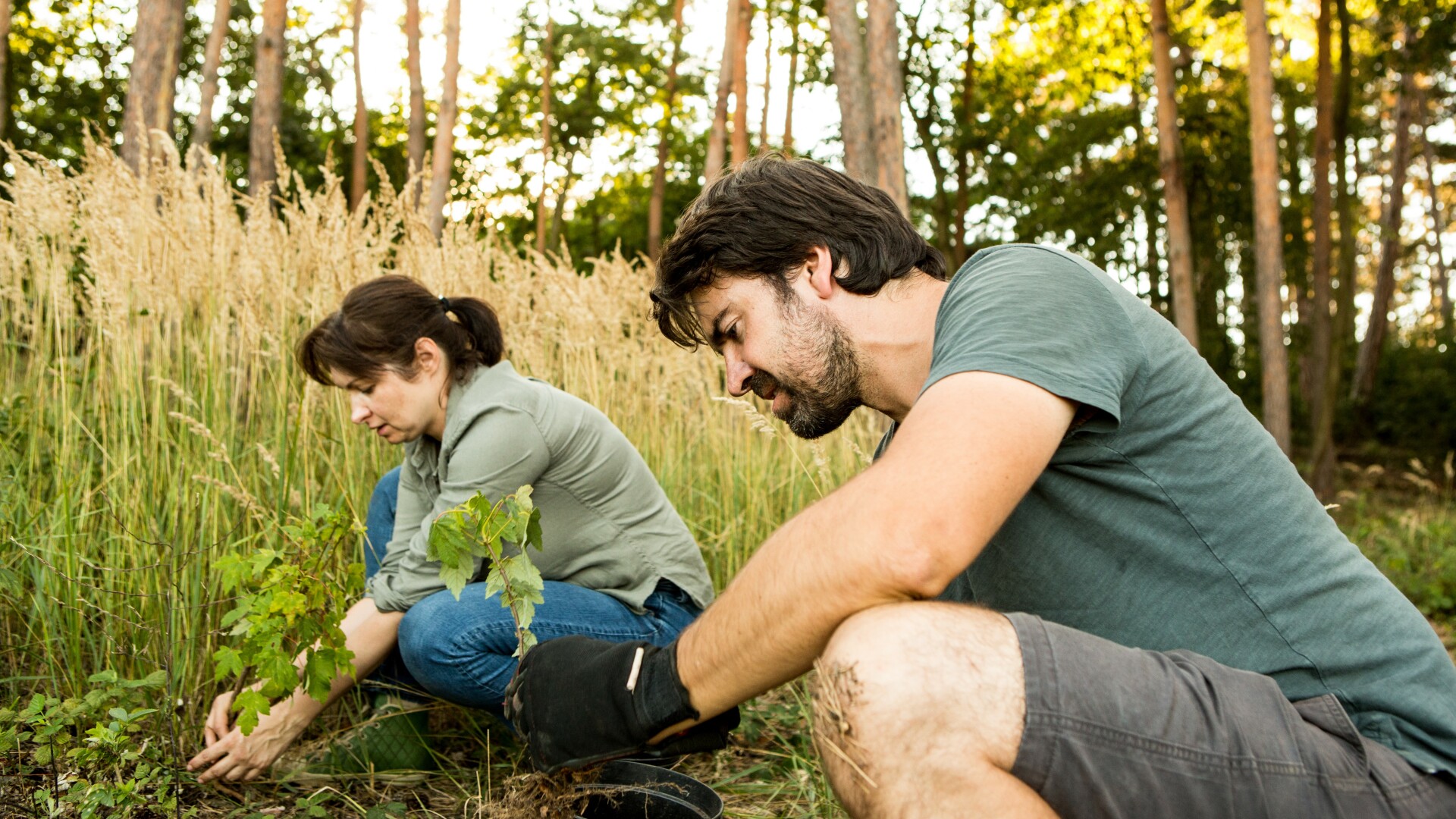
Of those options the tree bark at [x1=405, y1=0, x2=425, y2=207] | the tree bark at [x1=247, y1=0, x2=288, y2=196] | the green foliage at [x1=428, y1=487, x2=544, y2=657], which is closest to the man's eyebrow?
the green foliage at [x1=428, y1=487, x2=544, y2=657]

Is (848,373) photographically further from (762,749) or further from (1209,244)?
(1209,244)

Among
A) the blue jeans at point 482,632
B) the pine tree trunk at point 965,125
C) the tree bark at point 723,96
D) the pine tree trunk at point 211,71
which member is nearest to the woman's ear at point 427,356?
the blue jeans at point 482,632

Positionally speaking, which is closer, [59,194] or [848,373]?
[848,373]

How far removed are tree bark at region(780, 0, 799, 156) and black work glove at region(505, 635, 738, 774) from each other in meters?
12.7

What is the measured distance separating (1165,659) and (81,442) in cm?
287

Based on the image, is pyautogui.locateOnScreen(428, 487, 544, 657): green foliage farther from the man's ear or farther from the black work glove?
the man's ear

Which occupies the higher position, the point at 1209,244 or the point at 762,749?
the point at 1209,244

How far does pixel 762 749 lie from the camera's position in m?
2.61

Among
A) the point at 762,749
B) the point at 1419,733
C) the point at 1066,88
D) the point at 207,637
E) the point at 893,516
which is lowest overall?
the point at 762,749

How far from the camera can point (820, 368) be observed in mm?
1612

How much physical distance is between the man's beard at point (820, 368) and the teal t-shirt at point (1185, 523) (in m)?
0.27

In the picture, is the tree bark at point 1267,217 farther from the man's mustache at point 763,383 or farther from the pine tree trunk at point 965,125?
the man's mustache at point 763,383

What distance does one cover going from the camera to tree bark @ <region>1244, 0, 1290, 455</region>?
664 centimetres

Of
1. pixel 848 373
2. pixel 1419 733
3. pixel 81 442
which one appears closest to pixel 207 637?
pixel 81 442
